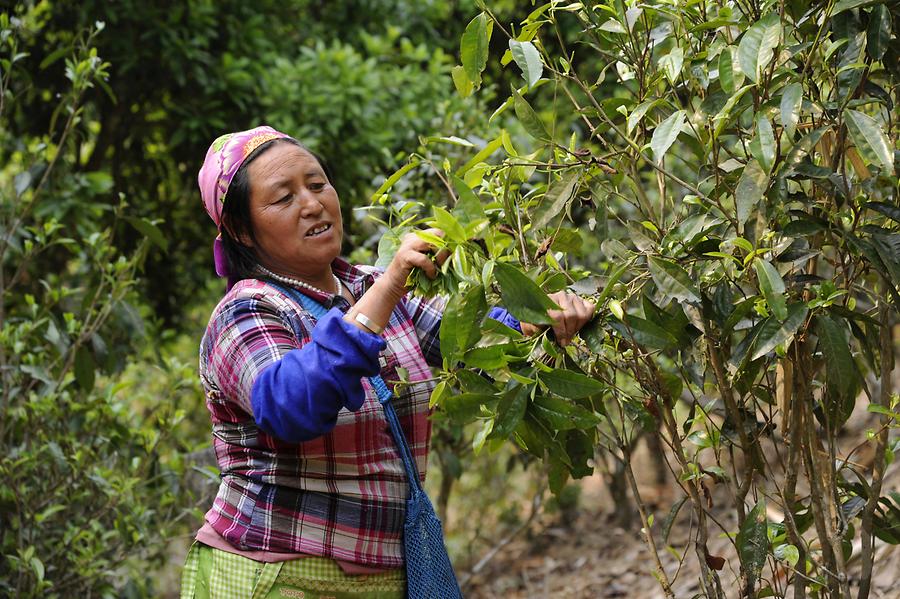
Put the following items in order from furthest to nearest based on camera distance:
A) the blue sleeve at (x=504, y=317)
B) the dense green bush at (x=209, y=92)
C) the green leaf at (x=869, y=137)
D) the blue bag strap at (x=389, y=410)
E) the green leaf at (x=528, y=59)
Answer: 1. the dense green bush at (x=209, y=92)
2. the blue sleeve at (x=504, y=317)
3. the blue bag strap at (x=389, y=410)
4. the green leaf at (x=528, y=59)
5. the green leaf at (x=869, y=137)

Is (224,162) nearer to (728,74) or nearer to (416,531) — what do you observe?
(416,531)

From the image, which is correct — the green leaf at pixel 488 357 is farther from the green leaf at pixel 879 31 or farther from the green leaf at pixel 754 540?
the green leaf at pixel 879 31

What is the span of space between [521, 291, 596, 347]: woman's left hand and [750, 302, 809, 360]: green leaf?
305mm

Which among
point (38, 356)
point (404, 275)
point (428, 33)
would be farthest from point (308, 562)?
point (428, 33)

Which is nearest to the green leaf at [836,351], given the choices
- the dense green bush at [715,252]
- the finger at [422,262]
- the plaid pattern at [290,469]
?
the dense green bush at [715,252]

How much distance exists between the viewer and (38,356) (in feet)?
12.8

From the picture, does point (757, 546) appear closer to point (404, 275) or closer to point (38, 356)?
point (404, 275)

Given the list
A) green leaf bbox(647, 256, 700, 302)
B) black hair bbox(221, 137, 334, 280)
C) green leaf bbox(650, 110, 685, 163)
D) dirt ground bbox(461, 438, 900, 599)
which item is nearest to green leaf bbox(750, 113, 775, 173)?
green leaf bbox(650, 110, 685, 163)

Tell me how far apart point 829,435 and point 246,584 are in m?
1.21

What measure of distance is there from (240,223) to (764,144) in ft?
3.67

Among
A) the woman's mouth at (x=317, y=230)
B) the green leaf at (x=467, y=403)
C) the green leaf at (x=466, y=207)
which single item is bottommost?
the green leaf at (x=467, y=403)

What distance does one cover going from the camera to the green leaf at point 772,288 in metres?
1.84

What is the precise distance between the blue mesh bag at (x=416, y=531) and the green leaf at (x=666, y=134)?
30.4 inches

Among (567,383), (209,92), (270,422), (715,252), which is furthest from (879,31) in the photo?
(209,92)
